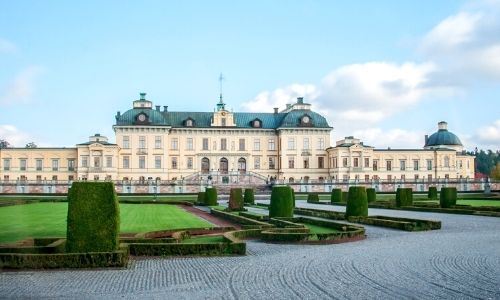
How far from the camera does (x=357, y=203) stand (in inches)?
855

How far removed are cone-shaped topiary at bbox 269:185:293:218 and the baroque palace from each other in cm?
3660

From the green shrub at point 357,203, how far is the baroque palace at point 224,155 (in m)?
36.0

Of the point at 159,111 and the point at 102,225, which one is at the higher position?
the point at 159,111

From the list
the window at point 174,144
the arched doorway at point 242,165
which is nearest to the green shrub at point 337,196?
the arched doorway at point 242,165

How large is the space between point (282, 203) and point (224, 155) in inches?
1702

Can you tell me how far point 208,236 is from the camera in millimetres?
15641

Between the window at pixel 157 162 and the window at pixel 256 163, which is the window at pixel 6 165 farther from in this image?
the window at pixel 256 163

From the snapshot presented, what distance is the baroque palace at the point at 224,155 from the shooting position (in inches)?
2375

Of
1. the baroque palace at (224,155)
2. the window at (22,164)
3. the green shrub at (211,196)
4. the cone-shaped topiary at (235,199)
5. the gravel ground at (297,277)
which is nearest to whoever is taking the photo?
the gravel ground at (297,277)

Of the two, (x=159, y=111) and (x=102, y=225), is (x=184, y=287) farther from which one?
(x=159, y=111)

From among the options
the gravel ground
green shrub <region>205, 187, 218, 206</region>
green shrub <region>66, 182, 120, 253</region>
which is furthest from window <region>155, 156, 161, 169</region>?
green shrub <region>66, 182, 120, 253</region>

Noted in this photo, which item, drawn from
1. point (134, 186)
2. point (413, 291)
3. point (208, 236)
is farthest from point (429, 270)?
point (134, 186)

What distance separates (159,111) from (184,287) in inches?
2306

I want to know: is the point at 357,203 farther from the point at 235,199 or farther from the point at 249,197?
the point at 249,197
